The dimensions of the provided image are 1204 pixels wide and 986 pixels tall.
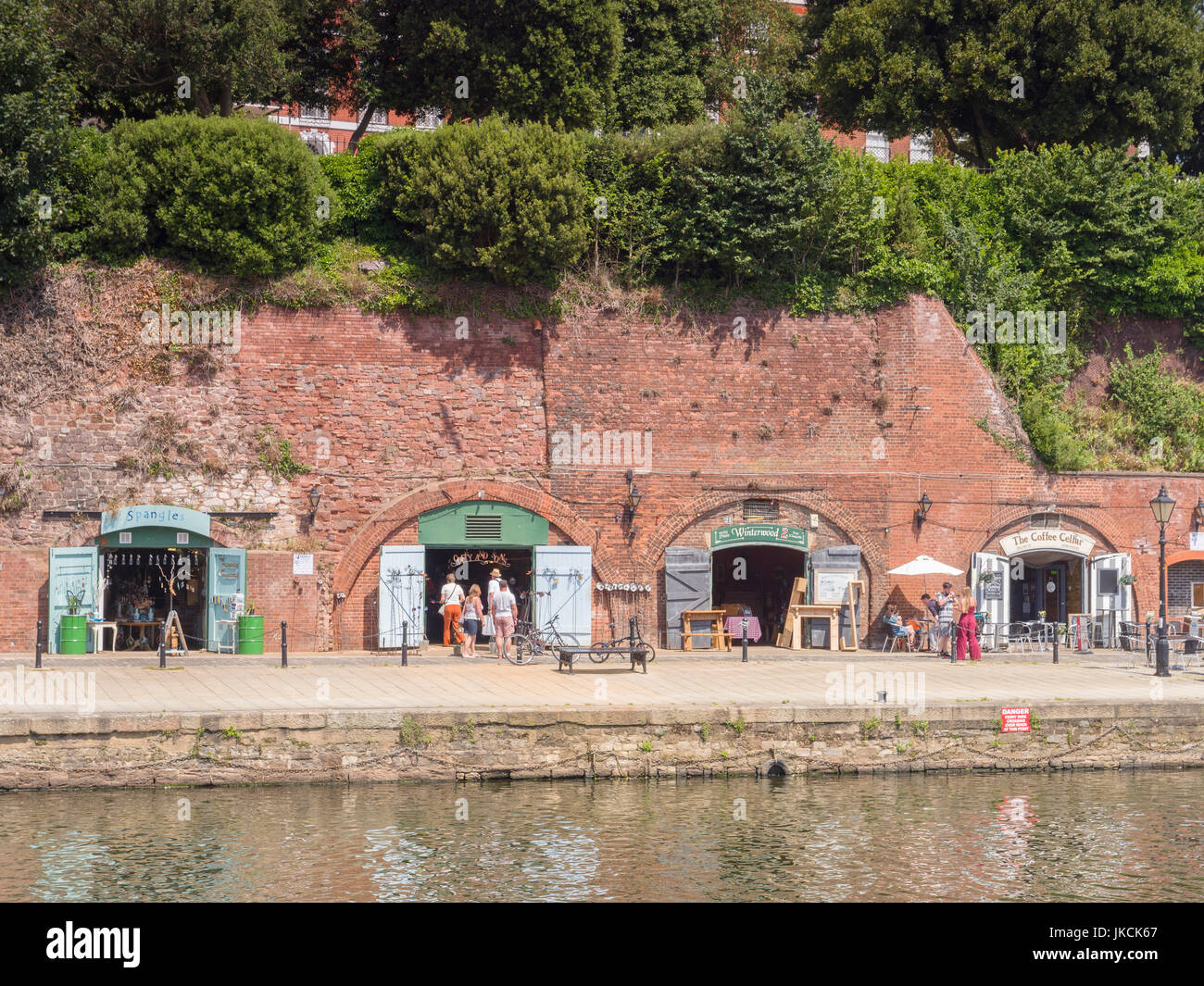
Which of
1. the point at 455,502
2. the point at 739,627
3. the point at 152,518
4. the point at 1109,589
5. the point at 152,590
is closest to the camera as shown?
the point at 152,518

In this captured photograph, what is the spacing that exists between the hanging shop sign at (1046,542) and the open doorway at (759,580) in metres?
4.32

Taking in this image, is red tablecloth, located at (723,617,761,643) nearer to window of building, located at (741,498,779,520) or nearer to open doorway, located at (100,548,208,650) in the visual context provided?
window of building, located at (741,498,779,520)

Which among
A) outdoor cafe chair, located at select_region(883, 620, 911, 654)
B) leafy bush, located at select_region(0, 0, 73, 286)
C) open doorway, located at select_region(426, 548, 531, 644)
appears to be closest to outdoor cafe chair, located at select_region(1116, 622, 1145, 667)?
outdoor cafe chair, located at select_region(883, 620, 911, 654)

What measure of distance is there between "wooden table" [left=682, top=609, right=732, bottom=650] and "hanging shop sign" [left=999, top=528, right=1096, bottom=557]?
19.9 ft

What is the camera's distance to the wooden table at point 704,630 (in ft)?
86.4

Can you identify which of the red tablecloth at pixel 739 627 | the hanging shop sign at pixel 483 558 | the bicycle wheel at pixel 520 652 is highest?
the hanging shop sign at pixel 483 558

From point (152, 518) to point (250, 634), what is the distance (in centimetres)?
277

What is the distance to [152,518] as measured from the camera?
79.4 ft

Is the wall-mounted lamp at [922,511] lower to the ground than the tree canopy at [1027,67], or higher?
lower

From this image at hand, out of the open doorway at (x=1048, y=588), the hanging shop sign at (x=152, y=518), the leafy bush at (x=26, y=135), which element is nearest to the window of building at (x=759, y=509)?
the open doorway at (x=1048, y=588)

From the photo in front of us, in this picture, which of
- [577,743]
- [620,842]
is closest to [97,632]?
[577,743]

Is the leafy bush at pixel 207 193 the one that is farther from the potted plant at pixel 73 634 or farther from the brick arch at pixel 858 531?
the brick arch at pixel 858 531

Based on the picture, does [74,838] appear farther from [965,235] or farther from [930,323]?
[965,235]

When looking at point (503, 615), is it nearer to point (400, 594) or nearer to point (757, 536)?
point (400, 594)
